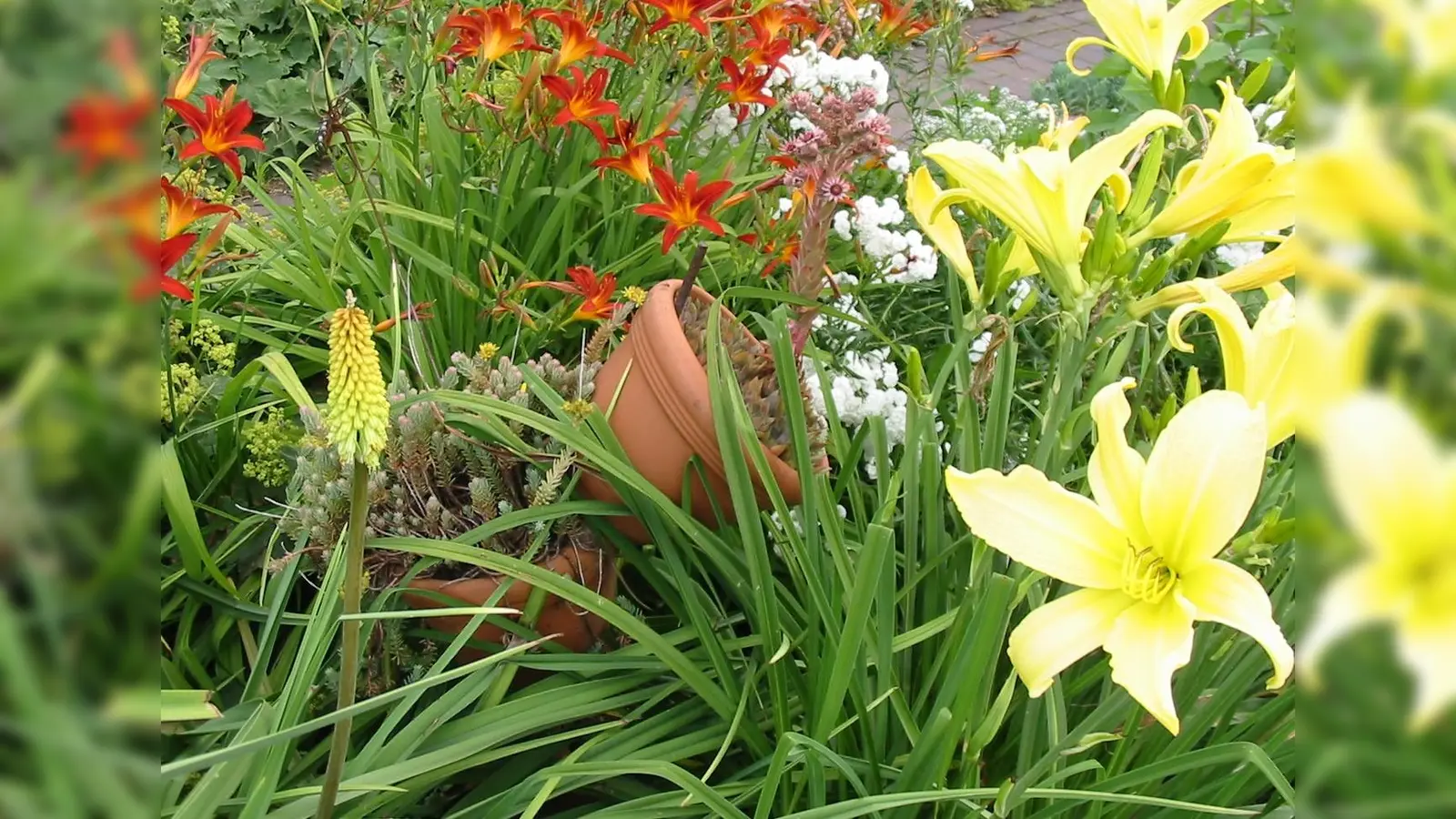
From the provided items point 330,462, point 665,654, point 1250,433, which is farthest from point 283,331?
point 1250,433

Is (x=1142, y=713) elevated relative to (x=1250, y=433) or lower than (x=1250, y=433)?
lower

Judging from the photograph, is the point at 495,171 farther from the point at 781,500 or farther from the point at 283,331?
the point at 781,500

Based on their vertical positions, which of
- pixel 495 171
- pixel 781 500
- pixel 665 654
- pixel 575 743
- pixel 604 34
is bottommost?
pixel 575 743

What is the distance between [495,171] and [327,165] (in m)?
1.76

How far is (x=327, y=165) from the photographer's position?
3.53 m

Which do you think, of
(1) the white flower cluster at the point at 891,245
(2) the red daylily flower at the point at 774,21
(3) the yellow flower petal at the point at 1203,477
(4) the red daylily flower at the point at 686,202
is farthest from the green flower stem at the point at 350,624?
(2) the red daylily flower at the point at 774,21

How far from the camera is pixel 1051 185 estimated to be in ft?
2.73

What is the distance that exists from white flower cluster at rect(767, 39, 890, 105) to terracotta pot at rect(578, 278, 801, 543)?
639mm

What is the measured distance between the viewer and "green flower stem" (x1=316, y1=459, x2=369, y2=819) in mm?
696

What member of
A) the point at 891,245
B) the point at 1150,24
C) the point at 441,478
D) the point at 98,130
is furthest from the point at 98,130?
the point at 891,245

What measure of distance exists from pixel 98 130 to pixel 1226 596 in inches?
25.2

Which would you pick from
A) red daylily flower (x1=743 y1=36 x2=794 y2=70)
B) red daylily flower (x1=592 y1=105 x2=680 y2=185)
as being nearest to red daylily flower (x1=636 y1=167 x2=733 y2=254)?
red daylily flower (x1=592 y1=105 x2=680 y2=185)

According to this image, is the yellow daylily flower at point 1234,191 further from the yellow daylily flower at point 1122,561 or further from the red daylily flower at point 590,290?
the red daylily flower at point 590,290

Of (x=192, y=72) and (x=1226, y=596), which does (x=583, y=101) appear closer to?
(x=192, y=72)
